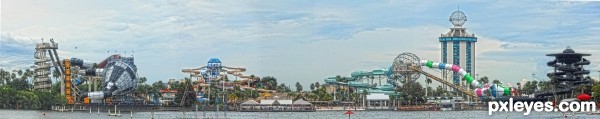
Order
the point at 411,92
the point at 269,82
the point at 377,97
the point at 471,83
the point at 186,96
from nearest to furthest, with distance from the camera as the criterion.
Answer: the point at 186,96, the point at 471,83, the point at 377,97, the point at 411,92, the point at 269,82

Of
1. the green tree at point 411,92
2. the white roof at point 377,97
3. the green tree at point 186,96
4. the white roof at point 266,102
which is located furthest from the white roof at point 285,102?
the green tree at point 411,92

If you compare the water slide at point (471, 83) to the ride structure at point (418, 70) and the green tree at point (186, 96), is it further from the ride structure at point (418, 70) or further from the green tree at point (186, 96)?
the green tree at point (186, 96)

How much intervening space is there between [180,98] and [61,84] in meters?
6.98

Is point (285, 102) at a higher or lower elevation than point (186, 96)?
lower

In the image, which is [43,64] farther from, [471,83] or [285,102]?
[471,83]

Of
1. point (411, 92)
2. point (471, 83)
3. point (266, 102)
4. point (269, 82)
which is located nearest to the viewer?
point (266, 102)

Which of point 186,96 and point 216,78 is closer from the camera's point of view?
point 186,96

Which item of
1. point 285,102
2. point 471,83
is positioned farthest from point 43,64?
point 471,83

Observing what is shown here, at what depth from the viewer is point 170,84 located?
215ft

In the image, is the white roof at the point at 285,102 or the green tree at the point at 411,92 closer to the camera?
the white roof at the point at 285,102

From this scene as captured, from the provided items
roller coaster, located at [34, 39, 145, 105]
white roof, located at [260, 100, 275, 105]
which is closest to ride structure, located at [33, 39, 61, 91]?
roller coaster, located at [34, 39, 145, 105]

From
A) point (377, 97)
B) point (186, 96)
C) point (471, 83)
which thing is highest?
point (471, 83)

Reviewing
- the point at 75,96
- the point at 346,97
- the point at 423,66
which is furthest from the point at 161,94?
the point at 423,66

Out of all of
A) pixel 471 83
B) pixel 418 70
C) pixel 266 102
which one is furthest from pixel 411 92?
pixel 266 102
